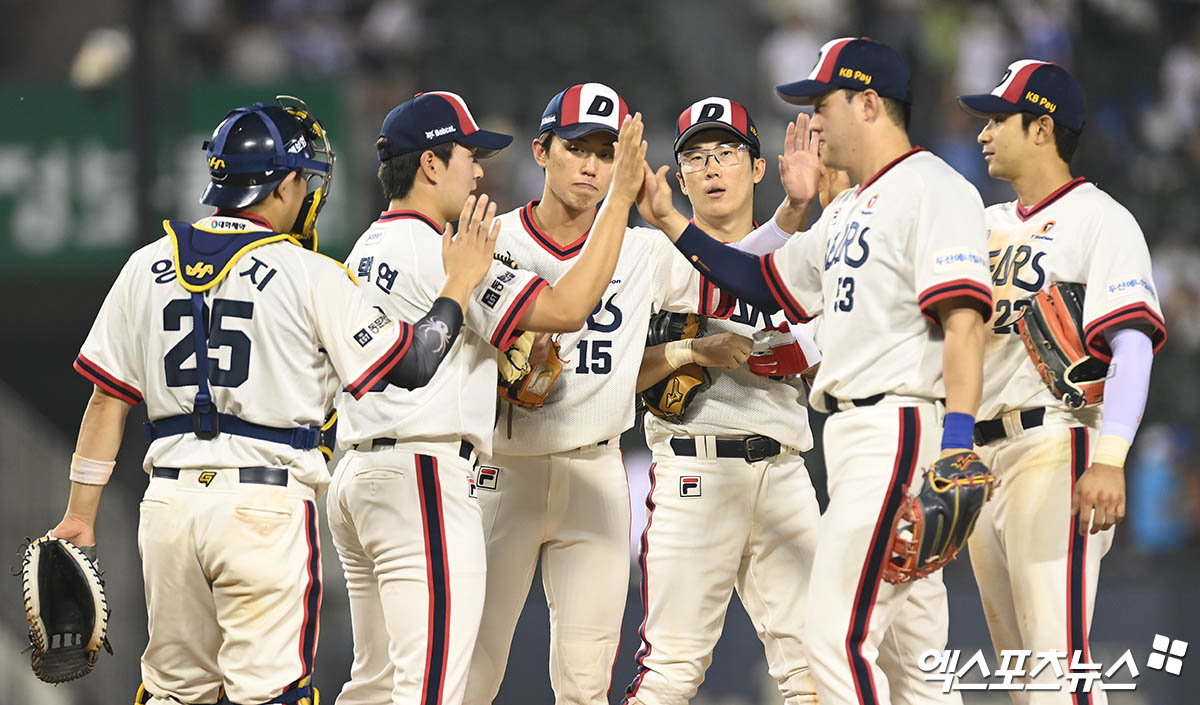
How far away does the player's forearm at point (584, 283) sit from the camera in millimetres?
4352

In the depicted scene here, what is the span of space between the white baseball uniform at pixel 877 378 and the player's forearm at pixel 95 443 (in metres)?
2.06

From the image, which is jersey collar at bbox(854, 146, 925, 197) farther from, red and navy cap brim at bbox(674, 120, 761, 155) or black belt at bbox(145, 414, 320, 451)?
black belt at bbox(145, 414, 320, 451)

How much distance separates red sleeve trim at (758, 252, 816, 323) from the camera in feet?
14.5

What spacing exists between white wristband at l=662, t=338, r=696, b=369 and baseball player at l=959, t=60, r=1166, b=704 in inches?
38.9

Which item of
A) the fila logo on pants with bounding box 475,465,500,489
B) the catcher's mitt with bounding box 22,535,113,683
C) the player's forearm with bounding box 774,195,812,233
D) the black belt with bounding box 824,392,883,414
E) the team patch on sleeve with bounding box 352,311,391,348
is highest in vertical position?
the player's forearm with bounding box 774,195,812,233

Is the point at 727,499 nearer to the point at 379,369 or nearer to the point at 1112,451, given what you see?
the point at 1112,451

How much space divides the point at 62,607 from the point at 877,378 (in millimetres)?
2444

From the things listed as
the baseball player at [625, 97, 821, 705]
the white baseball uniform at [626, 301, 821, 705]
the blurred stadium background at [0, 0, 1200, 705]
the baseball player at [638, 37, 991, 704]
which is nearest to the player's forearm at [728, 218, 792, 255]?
the baseball player at [625, 97, 821, 705]

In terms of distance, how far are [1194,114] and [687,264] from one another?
28.2ft

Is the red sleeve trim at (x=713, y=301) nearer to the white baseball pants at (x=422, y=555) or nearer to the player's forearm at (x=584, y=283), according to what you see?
the player's forearm at (x=584, y=283)

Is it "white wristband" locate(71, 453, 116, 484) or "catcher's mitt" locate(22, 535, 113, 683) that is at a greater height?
"white wristband" locate(71, 453, 116, 484)

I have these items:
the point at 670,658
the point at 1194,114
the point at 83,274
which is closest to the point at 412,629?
the point at 670,658

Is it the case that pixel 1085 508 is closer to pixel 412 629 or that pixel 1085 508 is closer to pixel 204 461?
pixel 412 629

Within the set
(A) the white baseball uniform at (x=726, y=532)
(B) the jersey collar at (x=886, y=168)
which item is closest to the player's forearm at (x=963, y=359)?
(B) the jersey collar at (x=886, y=168)
